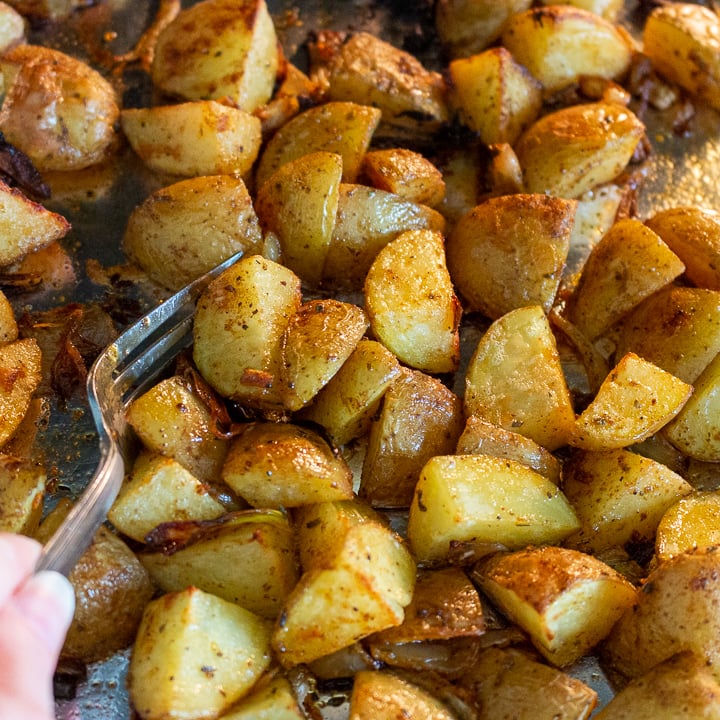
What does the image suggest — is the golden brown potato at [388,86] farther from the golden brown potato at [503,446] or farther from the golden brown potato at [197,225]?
the golden brown potato at [503,446]

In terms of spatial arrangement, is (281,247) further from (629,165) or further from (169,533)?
(629,165)

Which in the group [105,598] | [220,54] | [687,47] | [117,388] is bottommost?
[105,598]

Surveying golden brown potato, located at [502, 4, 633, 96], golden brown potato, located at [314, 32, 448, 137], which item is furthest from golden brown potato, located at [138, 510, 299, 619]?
golden brown potato, located at [502, 4, 633, 96]

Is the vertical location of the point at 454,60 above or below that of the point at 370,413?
above

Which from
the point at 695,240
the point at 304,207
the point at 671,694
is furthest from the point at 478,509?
the point at 695,240

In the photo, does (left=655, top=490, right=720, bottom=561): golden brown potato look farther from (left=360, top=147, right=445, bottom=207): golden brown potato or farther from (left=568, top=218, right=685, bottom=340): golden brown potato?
(left=360, top=147, right=445, bottom=207): golden brown potato

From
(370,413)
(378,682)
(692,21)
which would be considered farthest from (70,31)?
(378,682)

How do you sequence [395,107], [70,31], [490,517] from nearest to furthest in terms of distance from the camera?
1. [490,517]
2. [395,107]
3. [70,31]

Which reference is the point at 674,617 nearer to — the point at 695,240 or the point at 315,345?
the point at 315,345
